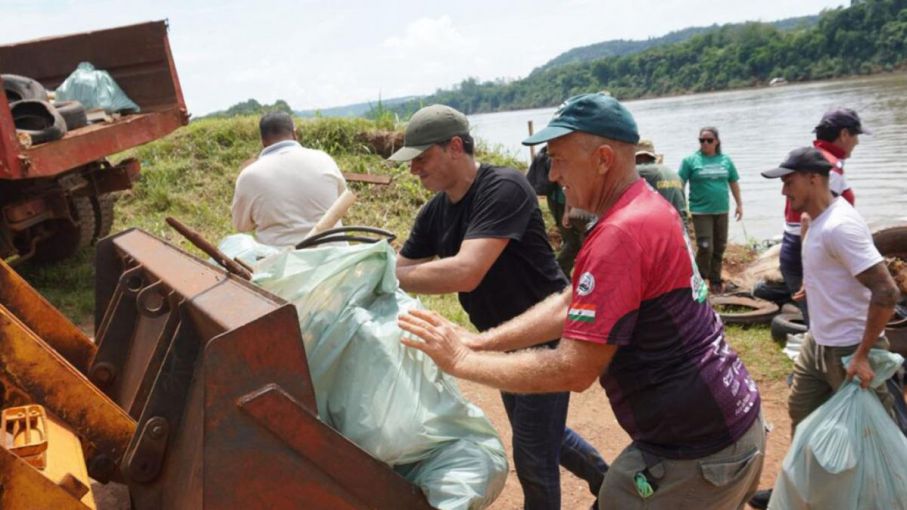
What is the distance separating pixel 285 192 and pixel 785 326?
4079 mm

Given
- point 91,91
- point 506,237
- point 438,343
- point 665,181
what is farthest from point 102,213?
point 438,343

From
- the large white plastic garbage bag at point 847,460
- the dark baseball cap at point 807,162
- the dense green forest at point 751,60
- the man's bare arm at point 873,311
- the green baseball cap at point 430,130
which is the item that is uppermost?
the green baseball cap at point 430,130

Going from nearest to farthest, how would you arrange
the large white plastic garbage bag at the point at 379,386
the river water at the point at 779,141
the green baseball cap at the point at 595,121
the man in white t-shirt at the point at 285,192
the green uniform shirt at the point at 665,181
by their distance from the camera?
the green baseball cap at the point at 595,121
the large white plastic garbage bag at the point at 379,386
the man in white t-shirt at the point at 285,192
the green uniform shirt at the point at 665,181
the river water at the point at 779,141

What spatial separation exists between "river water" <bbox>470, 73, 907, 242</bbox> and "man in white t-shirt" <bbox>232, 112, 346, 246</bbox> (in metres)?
4.08

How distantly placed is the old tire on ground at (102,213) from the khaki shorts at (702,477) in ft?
24.1

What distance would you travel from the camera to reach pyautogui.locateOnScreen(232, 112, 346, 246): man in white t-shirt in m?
4.26

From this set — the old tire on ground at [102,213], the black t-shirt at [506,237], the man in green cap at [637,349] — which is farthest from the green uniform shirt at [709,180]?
the man in green cap at [637,349]

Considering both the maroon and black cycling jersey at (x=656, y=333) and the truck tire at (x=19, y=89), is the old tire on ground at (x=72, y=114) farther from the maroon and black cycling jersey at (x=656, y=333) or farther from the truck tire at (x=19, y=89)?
the maroon and black cycling jersey at (x=656, y=333)

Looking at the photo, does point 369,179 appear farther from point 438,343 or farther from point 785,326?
point 438,343

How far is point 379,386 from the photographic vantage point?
2467mm

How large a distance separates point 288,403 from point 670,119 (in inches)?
1413

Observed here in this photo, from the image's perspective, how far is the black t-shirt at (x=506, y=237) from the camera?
2.86m

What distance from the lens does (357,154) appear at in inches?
461

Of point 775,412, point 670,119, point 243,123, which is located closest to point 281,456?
point 775,412
